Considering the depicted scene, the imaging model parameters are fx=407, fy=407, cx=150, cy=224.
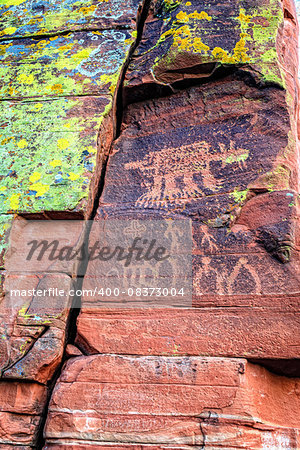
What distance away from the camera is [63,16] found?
3.33 m

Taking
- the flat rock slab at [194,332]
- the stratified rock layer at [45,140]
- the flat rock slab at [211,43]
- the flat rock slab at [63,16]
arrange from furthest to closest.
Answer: the flat rock slab at [63,16], the flat rock slab at [211,43], the stratified rock layer at [45,140], the flat rock slab at [194,332]

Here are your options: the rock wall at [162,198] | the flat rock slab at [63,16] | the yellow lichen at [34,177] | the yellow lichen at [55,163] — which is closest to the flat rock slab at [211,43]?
the rock wall at [162,198]

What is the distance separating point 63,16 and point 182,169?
1864 mm

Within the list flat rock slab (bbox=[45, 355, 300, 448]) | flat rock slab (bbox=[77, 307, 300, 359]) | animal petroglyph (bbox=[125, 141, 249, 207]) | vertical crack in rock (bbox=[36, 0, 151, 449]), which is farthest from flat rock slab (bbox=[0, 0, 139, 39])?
flat rock slab (bbox=[45, 355, 300, 448])

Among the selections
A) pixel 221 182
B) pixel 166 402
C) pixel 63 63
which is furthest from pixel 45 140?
pixel 166 402

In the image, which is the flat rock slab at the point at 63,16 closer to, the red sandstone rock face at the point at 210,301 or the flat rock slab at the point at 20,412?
the red sandstone rock face at the point at 210,301

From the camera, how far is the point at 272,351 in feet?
5.88

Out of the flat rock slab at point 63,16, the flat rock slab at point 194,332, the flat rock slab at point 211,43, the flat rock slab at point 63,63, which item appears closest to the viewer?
the flat rock slab at point 194,332

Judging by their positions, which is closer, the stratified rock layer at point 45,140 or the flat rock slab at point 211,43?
the stratified rock layer at point 45,140

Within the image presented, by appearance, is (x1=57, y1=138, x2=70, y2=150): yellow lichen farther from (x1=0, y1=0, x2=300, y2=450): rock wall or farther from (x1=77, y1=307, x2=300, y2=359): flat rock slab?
(x1=77, y1=307, x2=300, y2=359): flat rock slab

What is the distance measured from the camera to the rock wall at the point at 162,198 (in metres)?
1.78

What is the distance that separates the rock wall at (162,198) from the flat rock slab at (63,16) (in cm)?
2

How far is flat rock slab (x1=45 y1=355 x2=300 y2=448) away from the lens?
1690 millimetres

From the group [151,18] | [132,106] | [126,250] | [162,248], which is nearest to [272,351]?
[162,248]
